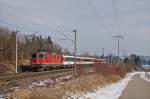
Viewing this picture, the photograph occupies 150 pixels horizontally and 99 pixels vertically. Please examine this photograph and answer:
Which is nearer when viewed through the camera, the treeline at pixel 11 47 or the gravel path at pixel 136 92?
the gravel path at pixel 136 92

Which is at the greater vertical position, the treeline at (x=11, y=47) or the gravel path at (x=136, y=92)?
the treeline at (x=11, y=47)

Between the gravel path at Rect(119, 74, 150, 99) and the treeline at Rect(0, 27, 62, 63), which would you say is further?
the treeline at Rect(0, 27, 62, 63)

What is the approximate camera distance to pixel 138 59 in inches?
7849

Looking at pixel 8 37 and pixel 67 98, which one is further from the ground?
pixel 8 37

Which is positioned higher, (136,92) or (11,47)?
(11,47)

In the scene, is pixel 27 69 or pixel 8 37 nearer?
pixel 27 69

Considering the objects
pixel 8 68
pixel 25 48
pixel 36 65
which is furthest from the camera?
pixel 25 48

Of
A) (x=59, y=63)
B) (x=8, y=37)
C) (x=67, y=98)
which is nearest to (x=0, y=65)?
(x=59, y=63)

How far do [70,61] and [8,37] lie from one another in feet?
43.6

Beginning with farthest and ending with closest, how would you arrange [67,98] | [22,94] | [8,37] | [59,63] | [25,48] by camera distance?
[25,48], [8,37], [59,63], [67,98], [22,94]

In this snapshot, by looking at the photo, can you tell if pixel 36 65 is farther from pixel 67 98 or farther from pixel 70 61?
pixel 67 98

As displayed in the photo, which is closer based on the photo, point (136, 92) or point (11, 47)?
point (136, 92)

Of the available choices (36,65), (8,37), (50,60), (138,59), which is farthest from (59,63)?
(138,59)

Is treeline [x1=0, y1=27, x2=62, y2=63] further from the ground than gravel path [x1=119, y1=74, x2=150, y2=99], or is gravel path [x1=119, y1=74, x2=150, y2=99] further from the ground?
treeline [x1=0, y1=27, x2=62, y2=63]
